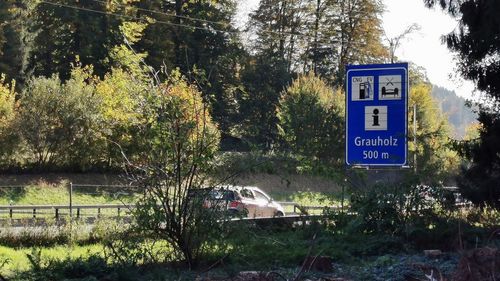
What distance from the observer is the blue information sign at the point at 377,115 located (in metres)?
14.7

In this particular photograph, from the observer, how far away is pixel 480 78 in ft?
56.6

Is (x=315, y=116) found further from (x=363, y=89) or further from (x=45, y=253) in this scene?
(x=45, y=253)

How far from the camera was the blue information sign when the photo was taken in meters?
14.7

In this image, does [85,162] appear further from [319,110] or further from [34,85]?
[319,110]

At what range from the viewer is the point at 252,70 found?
59062mm

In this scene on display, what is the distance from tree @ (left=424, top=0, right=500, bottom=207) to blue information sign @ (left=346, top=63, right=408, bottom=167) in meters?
2.77

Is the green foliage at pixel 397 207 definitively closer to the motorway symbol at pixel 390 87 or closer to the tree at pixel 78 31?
the motorway symbol at pixel 390 87

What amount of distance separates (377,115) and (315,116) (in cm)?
3097

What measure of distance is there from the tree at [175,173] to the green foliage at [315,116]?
32.4m

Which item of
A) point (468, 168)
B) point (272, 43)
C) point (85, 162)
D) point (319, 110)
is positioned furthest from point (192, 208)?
point (272, 43)

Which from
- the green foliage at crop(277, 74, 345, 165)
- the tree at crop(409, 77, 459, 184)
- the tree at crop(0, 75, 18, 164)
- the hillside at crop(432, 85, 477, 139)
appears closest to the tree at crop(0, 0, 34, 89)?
the tree at crop(0, 75, 18, 164)

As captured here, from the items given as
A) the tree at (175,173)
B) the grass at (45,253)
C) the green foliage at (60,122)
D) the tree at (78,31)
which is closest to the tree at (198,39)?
the tree at (78,31)

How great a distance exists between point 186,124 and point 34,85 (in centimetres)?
3018

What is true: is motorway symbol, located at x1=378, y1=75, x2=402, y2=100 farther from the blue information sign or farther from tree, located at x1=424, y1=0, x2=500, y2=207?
tree, located at x1=424, y1=0, x2=500, y2=207
